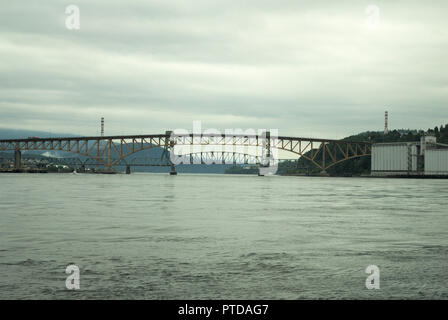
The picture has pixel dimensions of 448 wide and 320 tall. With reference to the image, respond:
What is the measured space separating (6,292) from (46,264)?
2.88 m

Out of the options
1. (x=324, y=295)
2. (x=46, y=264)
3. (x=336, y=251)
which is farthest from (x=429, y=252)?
(x=46, y=264)

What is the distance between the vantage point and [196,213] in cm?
2828

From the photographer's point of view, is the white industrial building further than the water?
Yes

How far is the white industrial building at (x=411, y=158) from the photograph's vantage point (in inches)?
5827

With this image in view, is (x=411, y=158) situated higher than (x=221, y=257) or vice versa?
(x=411, y=158)

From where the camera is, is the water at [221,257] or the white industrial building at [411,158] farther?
the white industrial building at [411,158]

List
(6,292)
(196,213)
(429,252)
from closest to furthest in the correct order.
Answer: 1. (6,292)
2. (429,252)
3. (196,213)

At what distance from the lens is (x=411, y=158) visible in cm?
15938

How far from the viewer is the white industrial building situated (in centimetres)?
14800

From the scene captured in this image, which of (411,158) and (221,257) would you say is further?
(411,158)
